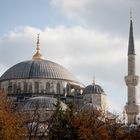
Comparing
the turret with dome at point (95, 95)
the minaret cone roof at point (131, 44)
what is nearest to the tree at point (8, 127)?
the turret with dome at point (95, 95)

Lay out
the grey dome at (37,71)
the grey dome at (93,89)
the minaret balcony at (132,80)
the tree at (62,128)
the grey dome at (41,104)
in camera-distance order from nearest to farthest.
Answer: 1. the tree at (62,128)
2. the grey dome at (41,104)
3. the minaret balcony at (132,80)
4. the grey dome at (93,89)
5. the grey dome at (37,71)

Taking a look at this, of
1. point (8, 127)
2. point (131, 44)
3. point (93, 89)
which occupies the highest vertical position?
point (131, 44)

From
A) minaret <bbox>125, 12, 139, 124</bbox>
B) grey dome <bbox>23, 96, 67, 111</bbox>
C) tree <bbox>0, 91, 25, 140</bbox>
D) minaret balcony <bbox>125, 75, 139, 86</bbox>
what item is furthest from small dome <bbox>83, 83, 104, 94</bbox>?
tree <bbox>0, 91, 25, 140</bbox>

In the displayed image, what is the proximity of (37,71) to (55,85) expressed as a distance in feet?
8.48

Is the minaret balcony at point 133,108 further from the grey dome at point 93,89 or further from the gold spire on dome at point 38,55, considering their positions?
the gold spire on dome at point 38,55

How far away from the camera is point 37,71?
244 feet

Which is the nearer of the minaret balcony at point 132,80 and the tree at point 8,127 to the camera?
the tree at point 8,127

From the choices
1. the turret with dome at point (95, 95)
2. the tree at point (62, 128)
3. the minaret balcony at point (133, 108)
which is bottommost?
the tree at point (62, 128)

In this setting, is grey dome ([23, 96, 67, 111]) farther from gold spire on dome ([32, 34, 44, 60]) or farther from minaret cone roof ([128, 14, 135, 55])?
gold spire on dome ([32, 34, 44, 60])

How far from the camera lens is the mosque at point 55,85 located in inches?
2773

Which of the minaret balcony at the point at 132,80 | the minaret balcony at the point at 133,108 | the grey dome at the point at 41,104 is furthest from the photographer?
the minaret balcony at the point at 132,80

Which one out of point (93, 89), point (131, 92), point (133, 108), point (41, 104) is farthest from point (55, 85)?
point (41, 104)

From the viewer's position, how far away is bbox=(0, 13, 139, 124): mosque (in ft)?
231

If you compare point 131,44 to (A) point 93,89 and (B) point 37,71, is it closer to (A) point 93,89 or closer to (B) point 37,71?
(A) point 93,89
